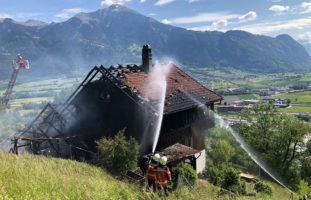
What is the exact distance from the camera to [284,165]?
2066 inches

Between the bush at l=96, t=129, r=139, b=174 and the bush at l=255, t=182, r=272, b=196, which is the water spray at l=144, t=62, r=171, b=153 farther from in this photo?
the bush at l=255, t=182, r=272, b=196

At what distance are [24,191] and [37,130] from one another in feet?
81.6

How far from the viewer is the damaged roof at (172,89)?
28.8 metres

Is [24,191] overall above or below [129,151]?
above

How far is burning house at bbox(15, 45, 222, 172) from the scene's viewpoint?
1095 inches

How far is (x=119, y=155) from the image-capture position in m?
21.5

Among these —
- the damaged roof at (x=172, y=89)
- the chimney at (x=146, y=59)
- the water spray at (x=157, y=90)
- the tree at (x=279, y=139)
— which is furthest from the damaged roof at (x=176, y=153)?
the tree at (x=279, y=139)

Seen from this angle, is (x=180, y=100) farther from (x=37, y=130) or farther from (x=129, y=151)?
(x=37, y=130)

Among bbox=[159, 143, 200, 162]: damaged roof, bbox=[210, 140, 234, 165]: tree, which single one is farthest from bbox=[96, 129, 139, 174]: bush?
bbox=[210, 140, 234, 165]: tree

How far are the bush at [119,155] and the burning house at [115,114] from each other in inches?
201

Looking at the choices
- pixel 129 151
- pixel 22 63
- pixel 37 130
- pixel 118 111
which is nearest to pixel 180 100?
pixel 118 111

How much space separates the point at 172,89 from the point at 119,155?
11.7m

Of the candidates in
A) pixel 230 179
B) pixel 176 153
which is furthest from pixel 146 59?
pixel 230 179

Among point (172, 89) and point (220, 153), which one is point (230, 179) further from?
point (220, 153)
